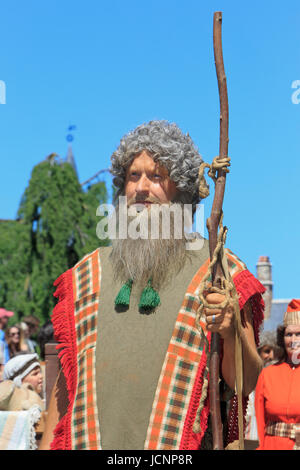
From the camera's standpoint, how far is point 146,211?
9.89 feet

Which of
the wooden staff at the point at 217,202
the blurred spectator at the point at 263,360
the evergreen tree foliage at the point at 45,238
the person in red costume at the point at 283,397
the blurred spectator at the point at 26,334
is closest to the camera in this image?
the wooden staff at the point at 217,202

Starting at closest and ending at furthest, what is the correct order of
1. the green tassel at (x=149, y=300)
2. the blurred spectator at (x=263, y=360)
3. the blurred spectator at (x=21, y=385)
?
the green tassel at (x=149, y=300) → the blurred spectator at (x=21, y=385) → the blurred spectator at (x=263, y=360)

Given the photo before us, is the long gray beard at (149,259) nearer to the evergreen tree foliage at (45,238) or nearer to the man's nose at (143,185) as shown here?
the man's nose at (143,185)

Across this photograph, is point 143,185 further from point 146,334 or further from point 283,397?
point 283,397

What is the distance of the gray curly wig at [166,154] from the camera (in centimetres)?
308

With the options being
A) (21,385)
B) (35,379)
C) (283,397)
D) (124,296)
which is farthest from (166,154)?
(35,379)

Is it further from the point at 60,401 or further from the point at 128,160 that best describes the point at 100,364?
the point at 128,160

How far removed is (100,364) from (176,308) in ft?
1.15

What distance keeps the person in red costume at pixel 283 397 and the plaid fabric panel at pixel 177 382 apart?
235 centimetres

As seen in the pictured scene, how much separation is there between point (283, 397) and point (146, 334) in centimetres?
252

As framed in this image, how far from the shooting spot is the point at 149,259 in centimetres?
293

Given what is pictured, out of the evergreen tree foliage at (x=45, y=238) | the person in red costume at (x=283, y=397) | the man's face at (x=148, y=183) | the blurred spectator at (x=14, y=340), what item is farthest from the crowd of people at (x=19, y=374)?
the evergreen tree foliage at (x=45, y=238)
